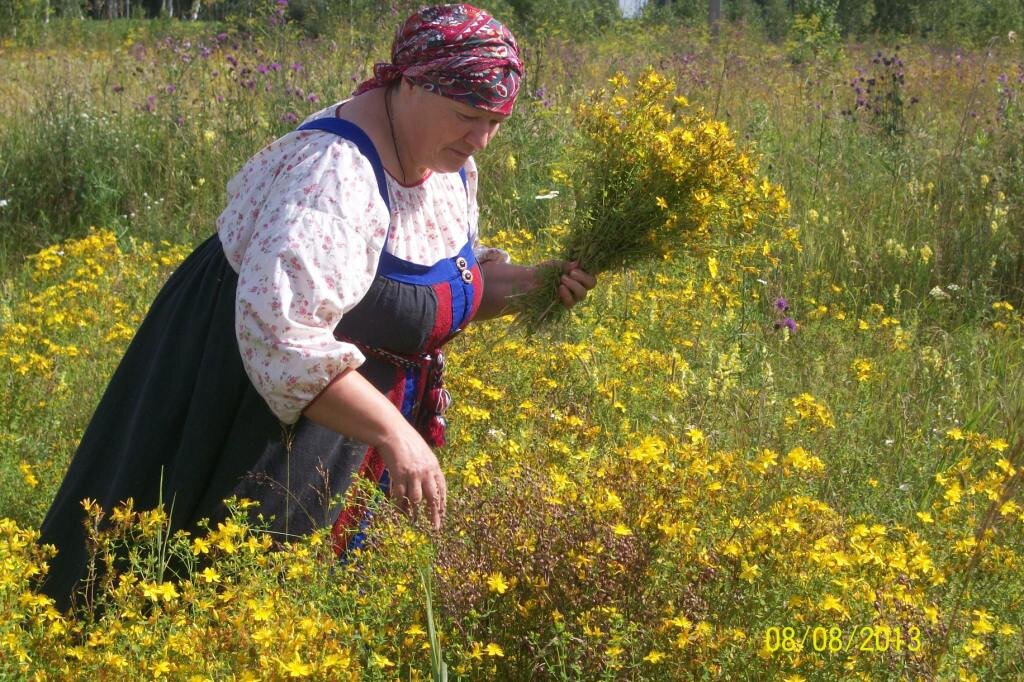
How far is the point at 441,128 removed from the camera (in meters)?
2.35

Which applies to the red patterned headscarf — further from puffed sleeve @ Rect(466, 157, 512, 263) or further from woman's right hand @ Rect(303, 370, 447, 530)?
woman's right hand @ Rect(303, 370, 447, 530)

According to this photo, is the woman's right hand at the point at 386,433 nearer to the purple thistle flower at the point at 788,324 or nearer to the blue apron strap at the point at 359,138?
the blue apron strap at the point at 359,138

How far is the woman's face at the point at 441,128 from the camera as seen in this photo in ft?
7.64

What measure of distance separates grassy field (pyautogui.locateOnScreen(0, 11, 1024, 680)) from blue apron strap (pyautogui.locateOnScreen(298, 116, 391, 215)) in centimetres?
60

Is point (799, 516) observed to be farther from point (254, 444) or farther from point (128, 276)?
point (128, 276)

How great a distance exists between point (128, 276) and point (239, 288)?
107 inches

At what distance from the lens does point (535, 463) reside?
247cm

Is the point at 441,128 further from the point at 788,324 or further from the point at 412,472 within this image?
the point at 788,324

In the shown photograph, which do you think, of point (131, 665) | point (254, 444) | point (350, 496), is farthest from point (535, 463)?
point (131, 665)
